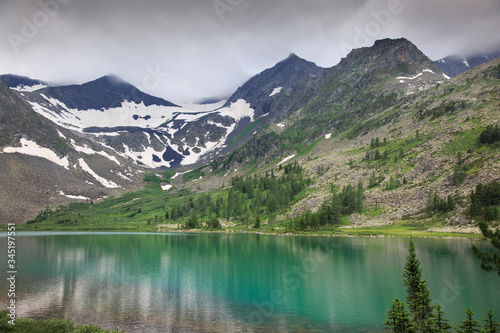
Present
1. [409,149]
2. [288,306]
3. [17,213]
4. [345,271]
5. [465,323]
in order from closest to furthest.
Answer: [465,323]
[288,306]
[345,271]
[409,149]
[17,213]

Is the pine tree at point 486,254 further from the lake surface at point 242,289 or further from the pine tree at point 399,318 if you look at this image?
the lake surface at point 242,289

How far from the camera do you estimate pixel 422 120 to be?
19612 cm

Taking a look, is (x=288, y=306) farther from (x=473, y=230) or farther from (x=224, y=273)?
(x=473, y=230)

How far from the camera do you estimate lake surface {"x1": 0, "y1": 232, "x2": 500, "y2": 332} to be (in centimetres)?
2936

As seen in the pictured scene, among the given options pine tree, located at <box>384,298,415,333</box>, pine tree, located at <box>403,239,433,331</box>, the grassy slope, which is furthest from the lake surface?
the grassy slope

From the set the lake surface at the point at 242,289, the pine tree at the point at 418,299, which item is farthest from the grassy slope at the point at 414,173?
the pine tree at the point at 418,299

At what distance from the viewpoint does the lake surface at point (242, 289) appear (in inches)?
1156

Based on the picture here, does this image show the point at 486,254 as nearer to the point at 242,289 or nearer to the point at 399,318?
the point at 399,318

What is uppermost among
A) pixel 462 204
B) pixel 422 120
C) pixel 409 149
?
pixel 422 120

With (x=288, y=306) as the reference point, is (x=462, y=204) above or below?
above

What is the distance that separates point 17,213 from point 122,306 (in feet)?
601

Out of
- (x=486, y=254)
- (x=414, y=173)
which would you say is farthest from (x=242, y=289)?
(x=414, y=173)

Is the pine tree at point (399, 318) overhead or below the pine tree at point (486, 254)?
below

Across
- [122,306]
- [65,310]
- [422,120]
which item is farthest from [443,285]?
[422,120]
